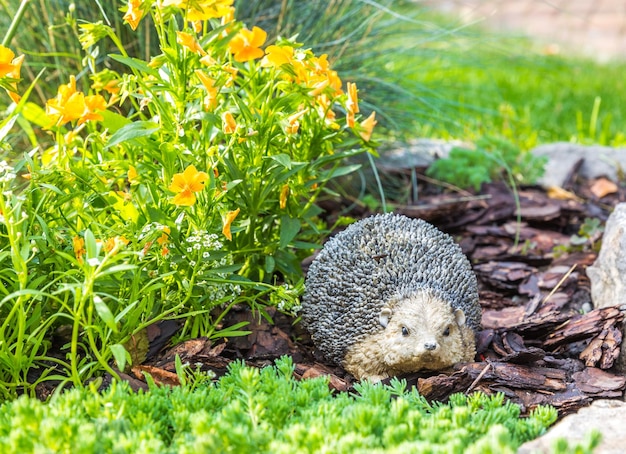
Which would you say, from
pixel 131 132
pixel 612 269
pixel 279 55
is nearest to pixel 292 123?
pixel 279 55

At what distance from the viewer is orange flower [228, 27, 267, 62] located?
9.68 feet

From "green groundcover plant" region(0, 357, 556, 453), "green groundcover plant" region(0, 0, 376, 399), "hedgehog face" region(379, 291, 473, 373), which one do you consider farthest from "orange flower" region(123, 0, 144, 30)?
"hedgehog face" region(379, 291, 473, 373)

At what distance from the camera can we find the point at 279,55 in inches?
121

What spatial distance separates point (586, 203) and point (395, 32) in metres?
1.82

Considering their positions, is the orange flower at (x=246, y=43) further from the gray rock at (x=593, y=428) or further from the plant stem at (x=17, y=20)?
the gray rock at (x=593, y=428)

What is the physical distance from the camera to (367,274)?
332cm

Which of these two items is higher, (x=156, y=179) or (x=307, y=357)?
(x=156, y=179)

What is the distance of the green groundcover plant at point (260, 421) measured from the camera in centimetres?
231

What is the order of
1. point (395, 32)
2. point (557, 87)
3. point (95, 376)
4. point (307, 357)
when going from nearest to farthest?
point (95, 376), point (307, 357), point (395, 32), point (557, 87)

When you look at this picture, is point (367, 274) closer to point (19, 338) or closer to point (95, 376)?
point (95, 376)

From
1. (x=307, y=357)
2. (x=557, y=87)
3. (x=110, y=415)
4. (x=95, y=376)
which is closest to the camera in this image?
(x=110, y=415)

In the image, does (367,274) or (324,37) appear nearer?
(367,274)

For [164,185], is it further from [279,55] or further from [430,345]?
[430,345]

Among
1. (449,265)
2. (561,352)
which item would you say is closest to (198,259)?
(449,265)
